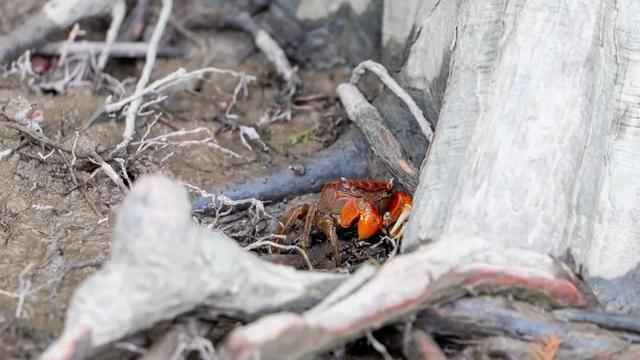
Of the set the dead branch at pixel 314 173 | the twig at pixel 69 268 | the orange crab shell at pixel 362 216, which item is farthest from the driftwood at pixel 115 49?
the twig at pixel 69 268

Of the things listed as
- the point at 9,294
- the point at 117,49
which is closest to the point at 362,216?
the point at 9,294

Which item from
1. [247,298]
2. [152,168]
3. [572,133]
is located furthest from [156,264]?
[152,168]

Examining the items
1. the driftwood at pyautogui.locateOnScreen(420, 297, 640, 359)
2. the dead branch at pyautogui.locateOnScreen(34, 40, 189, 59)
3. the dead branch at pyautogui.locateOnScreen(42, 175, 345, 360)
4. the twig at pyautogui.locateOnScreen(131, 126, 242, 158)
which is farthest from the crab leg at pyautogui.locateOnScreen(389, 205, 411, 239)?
the dead branch at pyautogui.locateOnScreen(34, 40, 189, 59)

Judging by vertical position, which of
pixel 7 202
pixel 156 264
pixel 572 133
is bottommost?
pixel 7 202

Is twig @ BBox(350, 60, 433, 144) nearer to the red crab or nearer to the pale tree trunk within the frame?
the red crab

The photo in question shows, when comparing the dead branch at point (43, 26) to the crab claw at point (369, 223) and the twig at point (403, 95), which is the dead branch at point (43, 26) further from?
the crab claw at point (369, 223)

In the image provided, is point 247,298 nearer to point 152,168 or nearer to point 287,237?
point 287,237
